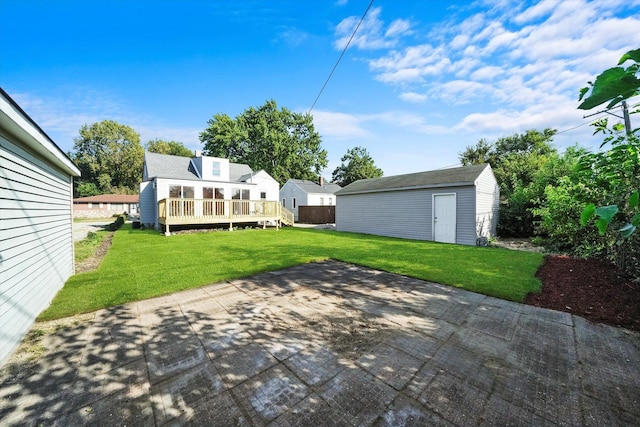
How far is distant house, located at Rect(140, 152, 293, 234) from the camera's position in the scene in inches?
540

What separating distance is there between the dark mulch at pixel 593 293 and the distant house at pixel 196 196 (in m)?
13.6

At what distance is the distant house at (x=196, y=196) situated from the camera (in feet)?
45.0

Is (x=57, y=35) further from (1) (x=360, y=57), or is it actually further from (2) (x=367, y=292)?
(2) (x=367, y=292)

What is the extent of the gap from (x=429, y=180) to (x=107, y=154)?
52.2 m

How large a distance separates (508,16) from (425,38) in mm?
1962

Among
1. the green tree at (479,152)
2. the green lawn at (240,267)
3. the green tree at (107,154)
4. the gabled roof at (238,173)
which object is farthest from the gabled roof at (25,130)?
the green tree at (107,154)

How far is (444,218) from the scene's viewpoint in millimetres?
11445

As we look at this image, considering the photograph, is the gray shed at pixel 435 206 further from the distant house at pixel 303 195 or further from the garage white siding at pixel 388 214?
the distant house at pixel 303 195

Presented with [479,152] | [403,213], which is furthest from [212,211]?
[479,152]

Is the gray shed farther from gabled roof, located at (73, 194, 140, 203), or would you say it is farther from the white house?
gabled roof, located at (73, 194, 140, 203)

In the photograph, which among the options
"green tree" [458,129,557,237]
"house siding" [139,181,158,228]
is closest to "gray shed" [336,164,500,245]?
"green tree" [458,129,557,237]

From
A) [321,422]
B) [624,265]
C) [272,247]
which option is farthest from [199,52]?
[624,265]

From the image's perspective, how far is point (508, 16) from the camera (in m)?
6.54

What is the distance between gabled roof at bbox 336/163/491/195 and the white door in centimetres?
63
